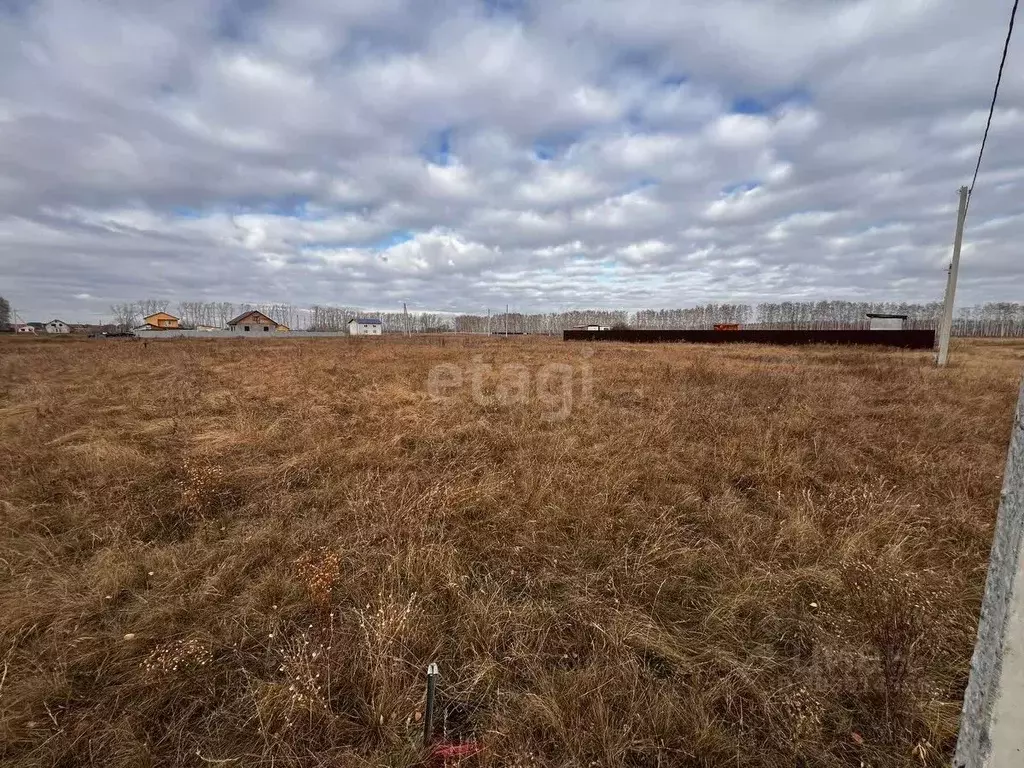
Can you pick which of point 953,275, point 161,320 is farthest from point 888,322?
point 161,320

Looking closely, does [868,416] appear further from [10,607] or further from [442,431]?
[10,607]

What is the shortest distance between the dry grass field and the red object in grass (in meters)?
0.05

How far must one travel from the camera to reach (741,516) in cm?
400

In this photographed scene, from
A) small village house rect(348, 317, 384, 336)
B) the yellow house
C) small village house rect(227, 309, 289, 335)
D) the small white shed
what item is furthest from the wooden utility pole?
the yellow house

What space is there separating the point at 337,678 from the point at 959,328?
132733mm

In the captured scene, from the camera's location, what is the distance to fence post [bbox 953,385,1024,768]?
103 centimetres

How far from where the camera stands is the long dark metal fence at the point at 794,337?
2556 cm

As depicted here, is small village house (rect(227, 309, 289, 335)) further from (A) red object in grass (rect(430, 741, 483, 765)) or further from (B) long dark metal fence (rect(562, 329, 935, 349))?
(A) red object in grass (rect(430, 741, 483, 765))

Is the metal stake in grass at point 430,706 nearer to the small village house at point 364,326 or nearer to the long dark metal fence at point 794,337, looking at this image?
the long dark metal fence at point 794,337

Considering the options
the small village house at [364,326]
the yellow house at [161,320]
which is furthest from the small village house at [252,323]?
the yellow house at [161,320]

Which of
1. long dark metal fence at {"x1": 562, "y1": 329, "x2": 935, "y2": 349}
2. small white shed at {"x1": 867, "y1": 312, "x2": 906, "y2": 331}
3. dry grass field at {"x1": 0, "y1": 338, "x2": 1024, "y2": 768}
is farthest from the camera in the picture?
small white shed at {"x1": 867, "y1": 312, "x2": 906, "y2": 331}

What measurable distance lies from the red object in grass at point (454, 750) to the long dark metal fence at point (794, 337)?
32.8 metres

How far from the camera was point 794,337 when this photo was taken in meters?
30.8

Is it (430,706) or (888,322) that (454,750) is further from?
(888,322)
